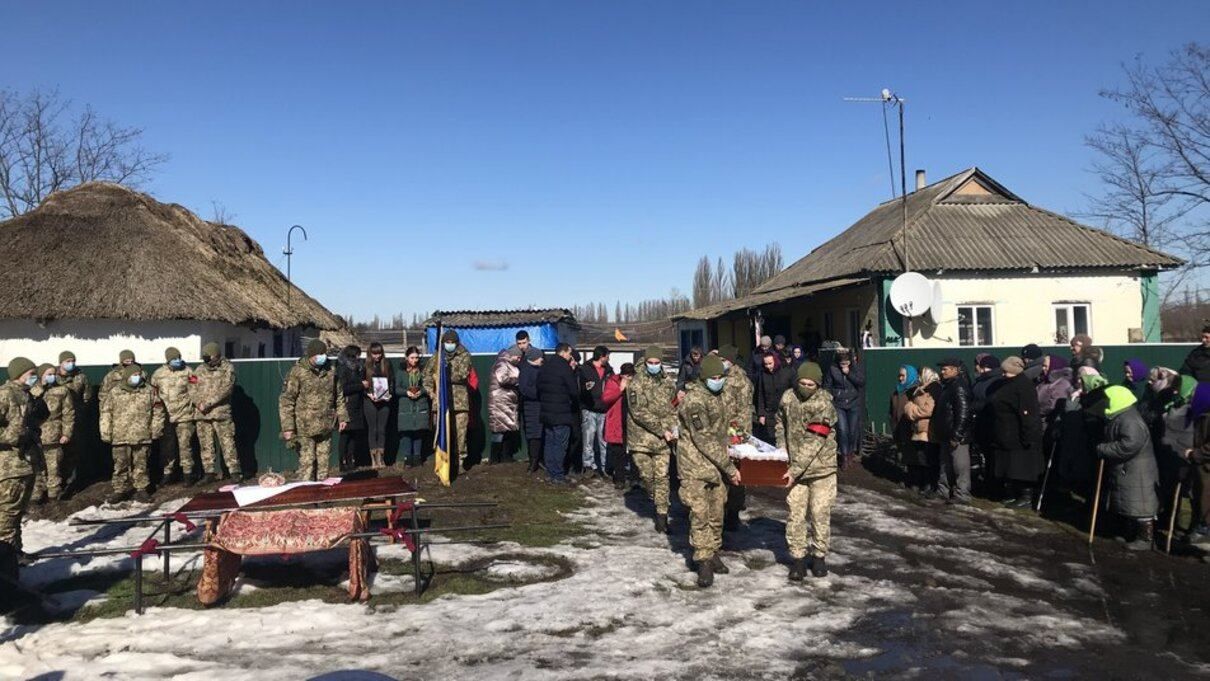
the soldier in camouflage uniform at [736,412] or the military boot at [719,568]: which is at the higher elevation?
the soldier in camouflage uniform at [736,412]

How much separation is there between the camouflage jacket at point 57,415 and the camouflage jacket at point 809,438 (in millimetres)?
9180

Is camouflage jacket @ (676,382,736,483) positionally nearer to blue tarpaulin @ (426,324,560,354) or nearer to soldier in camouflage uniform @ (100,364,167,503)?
soldier in camouflage uniform @ (100,364,167,503)

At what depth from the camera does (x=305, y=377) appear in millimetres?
9633

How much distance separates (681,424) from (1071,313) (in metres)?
16.5

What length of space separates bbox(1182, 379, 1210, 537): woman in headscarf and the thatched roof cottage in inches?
680

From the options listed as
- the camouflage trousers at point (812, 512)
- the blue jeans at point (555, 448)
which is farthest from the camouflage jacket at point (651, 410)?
the blue jeans at point (555, 448)

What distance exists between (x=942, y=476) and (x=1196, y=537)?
109 inches

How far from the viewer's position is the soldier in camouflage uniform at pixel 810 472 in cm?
628

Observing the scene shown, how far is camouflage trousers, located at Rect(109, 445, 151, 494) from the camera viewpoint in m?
9.96

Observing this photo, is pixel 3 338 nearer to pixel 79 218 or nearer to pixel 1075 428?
pixel 79 218

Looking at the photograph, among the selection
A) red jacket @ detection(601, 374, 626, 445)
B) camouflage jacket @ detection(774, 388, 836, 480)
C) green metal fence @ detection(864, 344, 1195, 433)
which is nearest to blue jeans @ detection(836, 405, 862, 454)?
green metal fence @ detection(864, 344, 1195, 433)

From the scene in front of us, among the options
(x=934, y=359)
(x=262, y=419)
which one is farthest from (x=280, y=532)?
(x=934, y=359)

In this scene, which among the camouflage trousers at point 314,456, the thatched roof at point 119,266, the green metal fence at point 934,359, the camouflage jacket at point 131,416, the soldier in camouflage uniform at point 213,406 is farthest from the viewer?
the thatched roof at point 119,266

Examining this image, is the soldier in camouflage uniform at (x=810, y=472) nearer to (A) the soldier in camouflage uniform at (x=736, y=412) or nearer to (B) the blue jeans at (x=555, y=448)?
(A) the soldier in camouflage uniform at (x=736, y=412)
